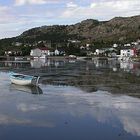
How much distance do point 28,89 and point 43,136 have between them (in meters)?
20.2

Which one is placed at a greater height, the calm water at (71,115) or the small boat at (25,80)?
the small boat at (25,80)

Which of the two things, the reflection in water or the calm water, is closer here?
the calm water

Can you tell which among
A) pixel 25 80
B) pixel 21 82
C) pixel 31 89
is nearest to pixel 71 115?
pixel 31 89

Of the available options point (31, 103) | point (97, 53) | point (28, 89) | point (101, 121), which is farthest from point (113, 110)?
point (97, 53)

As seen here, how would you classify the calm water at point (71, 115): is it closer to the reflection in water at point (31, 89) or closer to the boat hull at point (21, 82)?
the reflection in water at point (31, 89)

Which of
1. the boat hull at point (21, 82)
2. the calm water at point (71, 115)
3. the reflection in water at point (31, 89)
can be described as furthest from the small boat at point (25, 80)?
the calm water at point (71, 115)

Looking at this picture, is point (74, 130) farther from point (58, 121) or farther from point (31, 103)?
point (31, 103)

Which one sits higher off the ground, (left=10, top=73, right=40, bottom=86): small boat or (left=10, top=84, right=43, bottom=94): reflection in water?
(left=10, top=73, right=40, bottom=86): small boat

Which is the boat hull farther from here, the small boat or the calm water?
the calm water

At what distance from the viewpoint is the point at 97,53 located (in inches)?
7052

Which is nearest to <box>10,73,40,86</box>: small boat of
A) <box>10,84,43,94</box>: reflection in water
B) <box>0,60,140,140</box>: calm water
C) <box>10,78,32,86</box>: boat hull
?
<box>10,78,32,86</box>: boat hull

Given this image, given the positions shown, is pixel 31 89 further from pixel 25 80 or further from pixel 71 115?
pixel 71 115

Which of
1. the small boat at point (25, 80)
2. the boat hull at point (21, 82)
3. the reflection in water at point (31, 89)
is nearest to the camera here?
the reflection in water at point (31, 89)

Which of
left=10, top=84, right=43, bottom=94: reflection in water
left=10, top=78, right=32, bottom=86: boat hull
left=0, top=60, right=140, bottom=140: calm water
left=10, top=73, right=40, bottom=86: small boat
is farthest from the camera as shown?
left=10, top=78, right=32, bottom=86: boat hull
